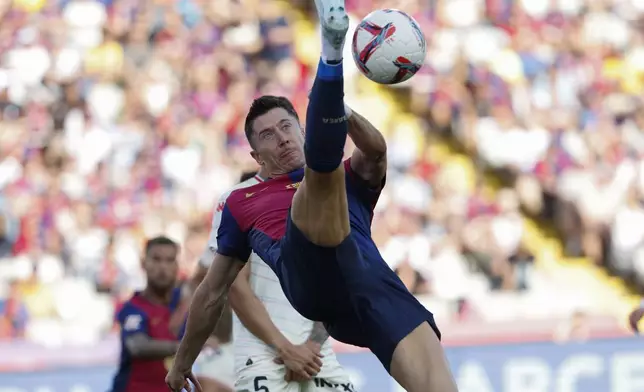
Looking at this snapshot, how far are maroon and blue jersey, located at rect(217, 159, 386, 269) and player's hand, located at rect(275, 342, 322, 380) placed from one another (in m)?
0.93

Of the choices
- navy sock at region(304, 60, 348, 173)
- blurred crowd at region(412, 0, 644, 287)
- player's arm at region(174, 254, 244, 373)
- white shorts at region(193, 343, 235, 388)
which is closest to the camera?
navy sock at region(304, 60, 348, 173)

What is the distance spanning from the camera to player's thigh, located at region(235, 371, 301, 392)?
6.56 m

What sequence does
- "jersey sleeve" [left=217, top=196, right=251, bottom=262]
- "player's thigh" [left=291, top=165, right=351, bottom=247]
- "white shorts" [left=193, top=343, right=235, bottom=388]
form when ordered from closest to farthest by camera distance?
"player's thigh" [left=291, top=165, right=351, bottom=247] < "jersey sleeve" [left=217, top=196, right=251, bottom=262] < "white shorts" [left=193, top=343, right=235, bottom=388]

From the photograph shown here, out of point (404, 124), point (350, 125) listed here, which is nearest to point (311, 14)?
point (404, 124)

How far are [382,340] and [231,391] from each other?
3.34 meters

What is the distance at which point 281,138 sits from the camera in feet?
19.0

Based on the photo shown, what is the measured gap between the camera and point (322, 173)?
4.80 m

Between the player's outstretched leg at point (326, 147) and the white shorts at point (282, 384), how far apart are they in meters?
1.77

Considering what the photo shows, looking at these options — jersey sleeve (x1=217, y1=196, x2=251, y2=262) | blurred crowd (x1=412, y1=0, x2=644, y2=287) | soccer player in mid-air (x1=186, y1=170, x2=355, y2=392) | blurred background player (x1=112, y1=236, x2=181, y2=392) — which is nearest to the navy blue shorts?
jersey sleeve (x1=217, y1=196, x2=251, y2=262)

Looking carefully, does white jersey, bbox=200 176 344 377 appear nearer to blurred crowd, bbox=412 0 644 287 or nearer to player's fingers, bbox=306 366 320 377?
player's fingers, bbox=306 366 320 377

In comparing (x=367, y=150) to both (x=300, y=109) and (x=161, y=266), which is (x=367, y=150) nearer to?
(x=161, y=266)

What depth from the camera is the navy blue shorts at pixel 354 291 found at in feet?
16.6

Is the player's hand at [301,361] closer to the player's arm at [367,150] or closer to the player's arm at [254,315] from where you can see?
the player's arm at [254,315]

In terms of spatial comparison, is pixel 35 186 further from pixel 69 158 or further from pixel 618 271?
pixel 618 271
